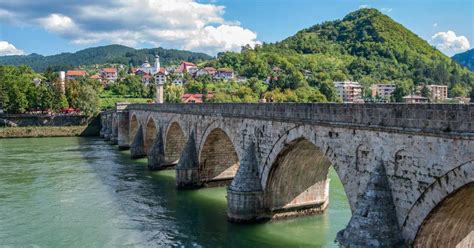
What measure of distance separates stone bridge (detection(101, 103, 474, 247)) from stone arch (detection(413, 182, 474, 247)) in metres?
0.03

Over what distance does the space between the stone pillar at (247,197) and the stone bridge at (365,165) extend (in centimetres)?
4

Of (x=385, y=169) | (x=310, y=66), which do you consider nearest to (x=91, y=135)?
(x=385, y=169)

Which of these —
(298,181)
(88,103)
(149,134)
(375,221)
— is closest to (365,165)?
(375,221)

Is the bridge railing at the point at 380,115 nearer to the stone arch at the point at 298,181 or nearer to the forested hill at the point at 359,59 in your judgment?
the stone arch at the point at 298,181

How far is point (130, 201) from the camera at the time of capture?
65.7 feet

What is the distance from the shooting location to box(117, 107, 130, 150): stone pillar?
1597 inches

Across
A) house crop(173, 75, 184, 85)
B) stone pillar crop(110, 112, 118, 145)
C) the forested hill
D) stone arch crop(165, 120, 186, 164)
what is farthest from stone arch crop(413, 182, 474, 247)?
house crop(173, 75, 184, 85)

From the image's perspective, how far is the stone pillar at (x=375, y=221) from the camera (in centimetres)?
945

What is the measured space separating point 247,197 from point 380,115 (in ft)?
23.2

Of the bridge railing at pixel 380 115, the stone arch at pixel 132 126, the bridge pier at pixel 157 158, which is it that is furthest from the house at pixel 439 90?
the bridge railing at pixel 380 115

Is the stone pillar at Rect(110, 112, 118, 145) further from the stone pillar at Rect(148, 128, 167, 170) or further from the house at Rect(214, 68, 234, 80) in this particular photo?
the house at Rect(214, 68, 234, 80)

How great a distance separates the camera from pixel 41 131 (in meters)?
54.4

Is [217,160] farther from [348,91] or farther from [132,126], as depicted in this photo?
[348,91]

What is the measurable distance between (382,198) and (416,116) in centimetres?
193
